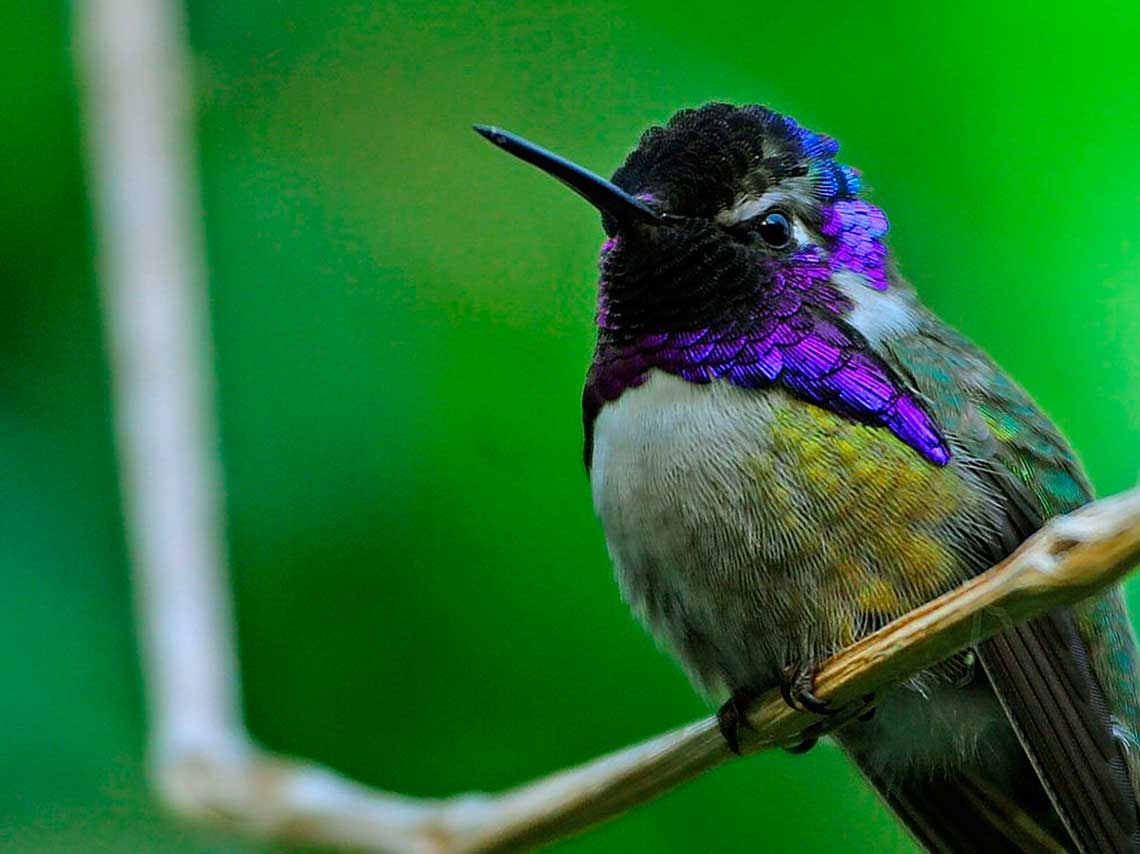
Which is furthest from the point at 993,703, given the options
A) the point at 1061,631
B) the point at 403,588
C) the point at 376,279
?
the point at 376,279

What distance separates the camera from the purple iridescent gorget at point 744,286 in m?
2.72

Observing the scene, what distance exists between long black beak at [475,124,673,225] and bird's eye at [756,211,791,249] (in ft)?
0.59

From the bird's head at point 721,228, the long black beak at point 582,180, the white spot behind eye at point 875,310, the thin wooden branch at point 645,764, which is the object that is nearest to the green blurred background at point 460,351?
the thin wooden branch at point 645,764

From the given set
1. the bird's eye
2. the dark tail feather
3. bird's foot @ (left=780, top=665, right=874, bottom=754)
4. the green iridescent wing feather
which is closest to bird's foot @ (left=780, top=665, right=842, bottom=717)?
bird's foot @ (left=780, top=665, right=874, bottom=754)

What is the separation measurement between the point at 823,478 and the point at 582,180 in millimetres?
634

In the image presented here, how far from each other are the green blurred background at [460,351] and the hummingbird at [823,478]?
493mm

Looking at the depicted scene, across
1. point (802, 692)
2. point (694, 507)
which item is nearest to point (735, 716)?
point (802, 692)

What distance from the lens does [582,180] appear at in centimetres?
273

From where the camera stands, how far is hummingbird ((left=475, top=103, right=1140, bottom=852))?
2.66 metres

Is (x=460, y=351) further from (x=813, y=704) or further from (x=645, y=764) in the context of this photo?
(x=645, y=764)

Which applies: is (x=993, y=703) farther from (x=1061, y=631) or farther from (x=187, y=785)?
(x=187, y=785)

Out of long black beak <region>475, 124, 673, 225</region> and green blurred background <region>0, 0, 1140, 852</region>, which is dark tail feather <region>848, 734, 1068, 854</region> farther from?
long black beak <region>475, 124, 673, 225</region>

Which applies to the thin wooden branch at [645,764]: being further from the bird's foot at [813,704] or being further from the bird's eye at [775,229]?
the bird's eye at [775,229]

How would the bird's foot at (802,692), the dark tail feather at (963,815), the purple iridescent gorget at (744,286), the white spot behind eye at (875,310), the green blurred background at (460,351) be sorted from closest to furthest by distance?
the bird's foot at (802,692)
the purple iridescent gorget at (744,286)
the white spot behind eye at (875,310)
the dark tail feather at (963,815)
the green blurred background at (460,351)
